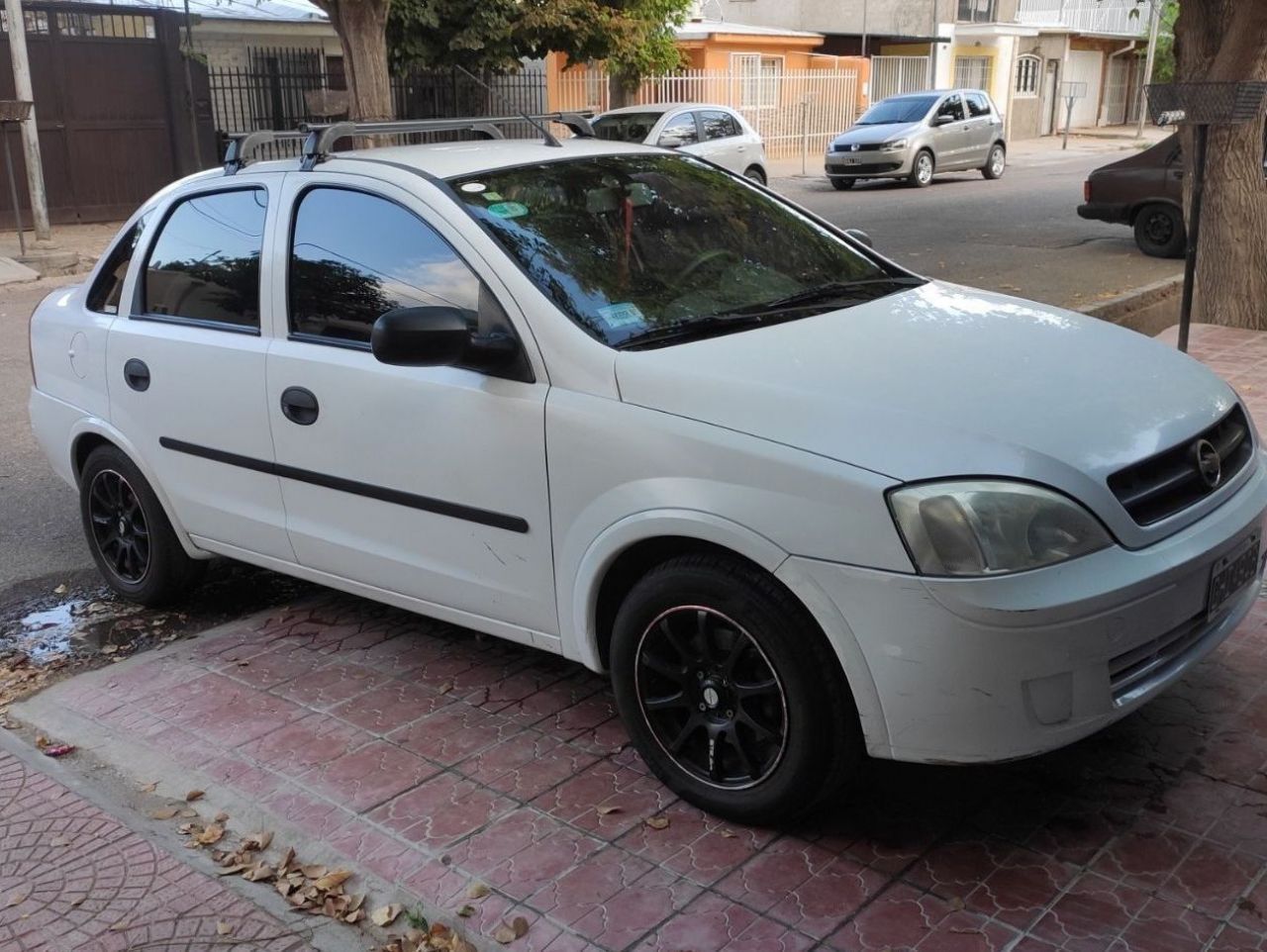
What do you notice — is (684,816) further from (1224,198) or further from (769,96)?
(769,96)

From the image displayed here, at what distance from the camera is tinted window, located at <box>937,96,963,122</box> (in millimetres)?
24516

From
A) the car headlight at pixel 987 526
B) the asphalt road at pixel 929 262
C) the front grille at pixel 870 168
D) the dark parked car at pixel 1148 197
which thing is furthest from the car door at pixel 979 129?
the car headlight at pixel 987 526

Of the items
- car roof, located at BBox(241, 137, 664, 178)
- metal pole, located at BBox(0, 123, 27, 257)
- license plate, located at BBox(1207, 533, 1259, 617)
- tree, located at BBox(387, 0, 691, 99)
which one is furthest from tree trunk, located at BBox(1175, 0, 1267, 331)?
tree, located at BBox(387, 0, 691, 99)

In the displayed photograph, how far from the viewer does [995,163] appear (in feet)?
85.6

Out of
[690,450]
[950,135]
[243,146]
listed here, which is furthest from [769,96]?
[690,450]

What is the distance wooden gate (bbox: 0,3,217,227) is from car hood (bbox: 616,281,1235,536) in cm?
1857

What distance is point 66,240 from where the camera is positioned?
18.3 m

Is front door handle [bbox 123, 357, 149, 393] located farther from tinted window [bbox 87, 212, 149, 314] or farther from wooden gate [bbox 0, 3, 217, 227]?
wooden gate [bbox 0, 3, 217, 227]

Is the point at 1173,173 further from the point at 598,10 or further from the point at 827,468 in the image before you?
the point at 827,468

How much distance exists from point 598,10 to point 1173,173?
36.7ft

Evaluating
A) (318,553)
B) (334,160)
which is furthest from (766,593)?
(334,160)

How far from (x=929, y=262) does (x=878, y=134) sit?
A: 1015cm

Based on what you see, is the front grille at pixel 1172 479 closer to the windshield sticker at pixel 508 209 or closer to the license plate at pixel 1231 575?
the license plate at pixel 1231 575

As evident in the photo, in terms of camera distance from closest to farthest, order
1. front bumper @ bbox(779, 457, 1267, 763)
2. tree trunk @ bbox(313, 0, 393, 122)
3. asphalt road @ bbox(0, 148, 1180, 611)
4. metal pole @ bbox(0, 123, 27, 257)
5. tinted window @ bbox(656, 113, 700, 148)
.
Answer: front bumper @ bbox(779, 457, 1267, 763)
asphalt road @ bbox(0, 148, 1180, 611)
tree trunk @ bbox(313, 0, 393, 122)
metal pole @ bbox(0, 123, 27, 257)
tinted window @ bbox(656, 113, 700, 148)
